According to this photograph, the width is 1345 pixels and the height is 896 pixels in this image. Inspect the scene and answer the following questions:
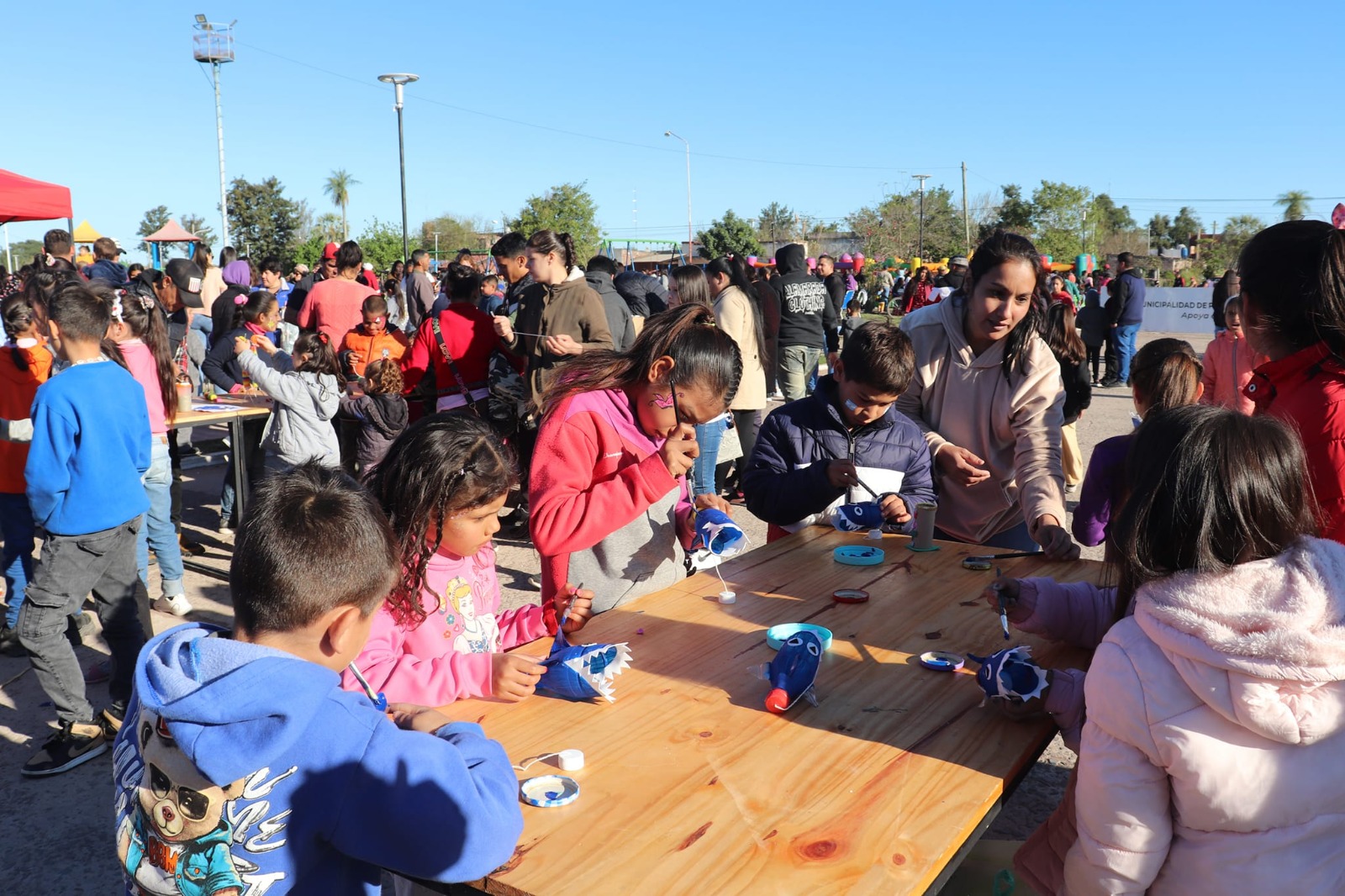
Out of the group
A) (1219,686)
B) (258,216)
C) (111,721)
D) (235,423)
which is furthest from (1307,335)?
(258,216)

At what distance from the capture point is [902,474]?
10.1 feet

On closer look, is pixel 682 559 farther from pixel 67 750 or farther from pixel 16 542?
pixel 16 542

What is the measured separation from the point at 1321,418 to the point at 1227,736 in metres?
0.84

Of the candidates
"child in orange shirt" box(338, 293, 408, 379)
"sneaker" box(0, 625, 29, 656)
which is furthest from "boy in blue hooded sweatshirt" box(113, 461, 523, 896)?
"child in orange shirt" box(338, 293, 408, 379)

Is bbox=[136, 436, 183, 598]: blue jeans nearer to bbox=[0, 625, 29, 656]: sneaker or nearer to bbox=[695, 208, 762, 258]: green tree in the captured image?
bbox=[0, 625, 29, 656]: sneaker

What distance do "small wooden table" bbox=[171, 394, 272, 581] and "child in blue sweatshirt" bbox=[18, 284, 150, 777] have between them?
2228mm

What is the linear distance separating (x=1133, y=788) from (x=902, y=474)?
1.67 meters

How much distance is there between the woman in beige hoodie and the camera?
9.87 feet

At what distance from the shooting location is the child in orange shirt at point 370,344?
6.46 metres

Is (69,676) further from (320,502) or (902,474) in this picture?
(902,474)

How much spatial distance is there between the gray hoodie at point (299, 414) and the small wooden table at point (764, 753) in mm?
3910

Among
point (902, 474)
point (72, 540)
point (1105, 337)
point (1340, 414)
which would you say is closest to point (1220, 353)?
point (902, 474)

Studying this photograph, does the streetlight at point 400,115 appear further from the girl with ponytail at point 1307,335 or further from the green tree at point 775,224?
the green tree at point 775,224

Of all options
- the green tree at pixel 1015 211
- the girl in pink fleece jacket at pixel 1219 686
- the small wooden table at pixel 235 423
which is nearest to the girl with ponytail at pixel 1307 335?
the girl in pink fleece jacket at pixel 1219 686
